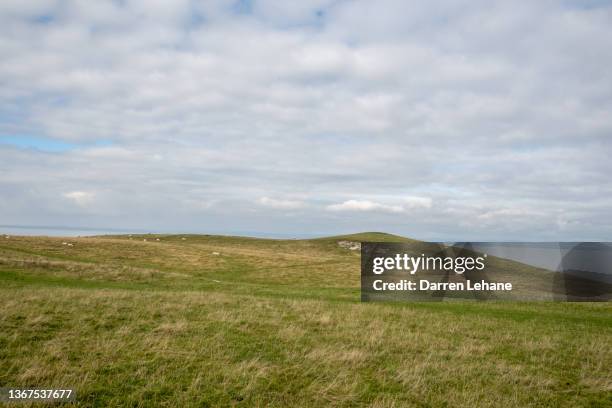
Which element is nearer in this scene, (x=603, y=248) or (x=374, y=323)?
(x=374, y=323)

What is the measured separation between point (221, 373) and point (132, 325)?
19.6 ft

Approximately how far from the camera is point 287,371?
483 inches

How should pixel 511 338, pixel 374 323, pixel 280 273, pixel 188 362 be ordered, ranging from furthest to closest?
pixel 280 273, pixel 374 323, pixel 511 338, pixel 188 362

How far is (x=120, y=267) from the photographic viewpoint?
42.3 metres

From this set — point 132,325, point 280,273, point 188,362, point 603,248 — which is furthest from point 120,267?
point 603,248

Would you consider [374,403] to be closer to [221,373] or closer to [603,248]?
[221,373]

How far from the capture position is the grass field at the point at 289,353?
10625mm

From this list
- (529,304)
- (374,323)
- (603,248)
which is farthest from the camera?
(603,248)

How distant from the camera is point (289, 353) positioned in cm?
1401

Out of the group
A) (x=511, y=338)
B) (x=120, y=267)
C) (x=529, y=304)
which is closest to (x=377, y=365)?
(x=511, y=338)

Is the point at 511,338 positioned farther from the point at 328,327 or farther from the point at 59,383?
the point at 59,383

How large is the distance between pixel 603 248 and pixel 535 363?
34154mm

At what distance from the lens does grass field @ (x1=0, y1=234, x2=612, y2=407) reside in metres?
10.6

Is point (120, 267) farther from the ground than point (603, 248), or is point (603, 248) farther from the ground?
point (603, 248)
